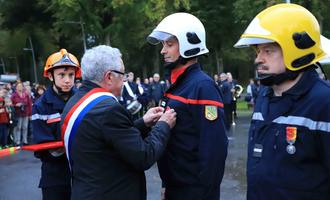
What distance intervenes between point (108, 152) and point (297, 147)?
1220 mm

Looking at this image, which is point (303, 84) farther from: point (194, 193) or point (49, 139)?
point (49, 139)

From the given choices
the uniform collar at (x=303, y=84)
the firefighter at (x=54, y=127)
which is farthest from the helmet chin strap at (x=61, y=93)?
the uniform collar at (x=303, y=84)

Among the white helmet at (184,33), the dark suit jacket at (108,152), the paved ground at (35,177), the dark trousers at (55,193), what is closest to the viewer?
the dark suit jacket at (108,152)

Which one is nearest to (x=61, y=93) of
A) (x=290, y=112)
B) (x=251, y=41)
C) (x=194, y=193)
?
(x=194, y=193)

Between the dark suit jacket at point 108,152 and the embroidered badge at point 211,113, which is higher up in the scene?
the embroidered badge at point 211,113

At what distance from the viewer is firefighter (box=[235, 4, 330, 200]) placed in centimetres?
277

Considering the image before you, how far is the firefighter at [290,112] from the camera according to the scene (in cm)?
277

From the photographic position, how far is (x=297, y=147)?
9.14 feet

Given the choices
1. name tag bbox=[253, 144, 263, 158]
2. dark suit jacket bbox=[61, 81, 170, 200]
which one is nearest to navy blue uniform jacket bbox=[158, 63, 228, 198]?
dark suit jacket bbox=[61, 81, 170, 200]

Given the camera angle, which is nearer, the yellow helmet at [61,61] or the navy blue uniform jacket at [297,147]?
the navy blue uniform jacket at [297,147]

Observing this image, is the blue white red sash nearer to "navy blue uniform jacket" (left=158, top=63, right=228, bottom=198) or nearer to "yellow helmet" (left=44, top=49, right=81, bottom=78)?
"navy blue uniform jacket" (left=158, top=63, right=228, bottom=198)

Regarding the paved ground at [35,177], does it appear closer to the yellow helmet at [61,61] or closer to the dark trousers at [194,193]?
the yellow helmet at [61,61]

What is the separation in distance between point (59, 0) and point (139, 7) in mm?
4403

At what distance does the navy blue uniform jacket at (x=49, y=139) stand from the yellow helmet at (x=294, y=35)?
2304 millimetres
